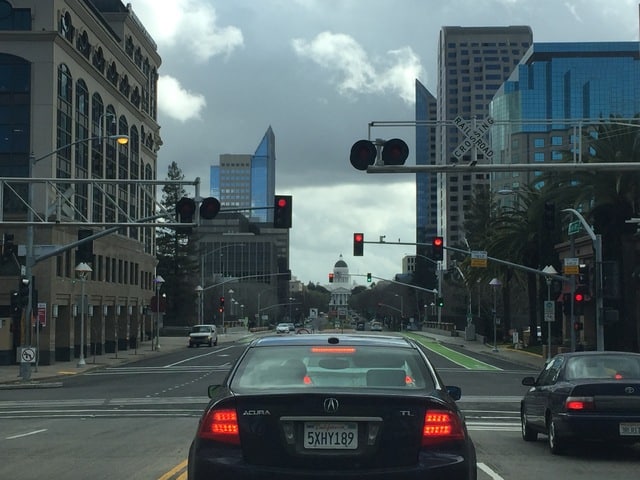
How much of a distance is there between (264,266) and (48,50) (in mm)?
110762

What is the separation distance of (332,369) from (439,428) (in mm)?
1107

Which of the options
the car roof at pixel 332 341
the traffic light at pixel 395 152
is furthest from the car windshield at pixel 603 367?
the traffic light at pixel 395 152

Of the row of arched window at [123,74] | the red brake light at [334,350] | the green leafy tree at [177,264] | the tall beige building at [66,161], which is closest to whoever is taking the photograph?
the red brake light at [334,350]

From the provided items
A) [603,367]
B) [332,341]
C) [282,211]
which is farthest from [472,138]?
[332,341]

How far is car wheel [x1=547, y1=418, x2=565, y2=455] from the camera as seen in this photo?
42.3ft

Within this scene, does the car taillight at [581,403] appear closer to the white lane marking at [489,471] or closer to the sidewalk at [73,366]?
the white lane marking at [489,471]

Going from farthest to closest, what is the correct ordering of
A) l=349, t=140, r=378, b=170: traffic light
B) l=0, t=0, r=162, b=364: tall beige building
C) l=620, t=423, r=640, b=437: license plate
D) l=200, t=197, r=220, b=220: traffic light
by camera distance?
l=0, t=0, r=162, b=364: tall beige building
l=200, t=197, r=220, b=220: traffic light
l=349, t=140, r=378, b=170: traffic light
l=620, t=423, r=640, b=437: license plate

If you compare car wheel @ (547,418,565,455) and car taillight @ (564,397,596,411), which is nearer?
car taillight @ (564,397,596,411)

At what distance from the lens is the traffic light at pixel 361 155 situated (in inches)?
765

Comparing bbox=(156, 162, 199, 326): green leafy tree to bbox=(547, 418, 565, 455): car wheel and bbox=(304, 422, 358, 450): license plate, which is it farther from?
bbox=(304, 422, 358, 450): license plate

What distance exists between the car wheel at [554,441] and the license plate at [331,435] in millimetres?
7432

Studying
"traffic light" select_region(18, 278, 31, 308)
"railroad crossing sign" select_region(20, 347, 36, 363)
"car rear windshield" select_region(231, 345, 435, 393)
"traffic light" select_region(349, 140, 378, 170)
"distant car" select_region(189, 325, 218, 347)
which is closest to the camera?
"car rear windshield" select_region(231, 345, 435, 393)

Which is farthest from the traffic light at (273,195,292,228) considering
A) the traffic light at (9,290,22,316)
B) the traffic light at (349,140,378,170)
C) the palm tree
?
the palm tree

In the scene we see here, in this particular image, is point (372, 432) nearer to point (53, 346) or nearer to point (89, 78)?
point (53, 346)
